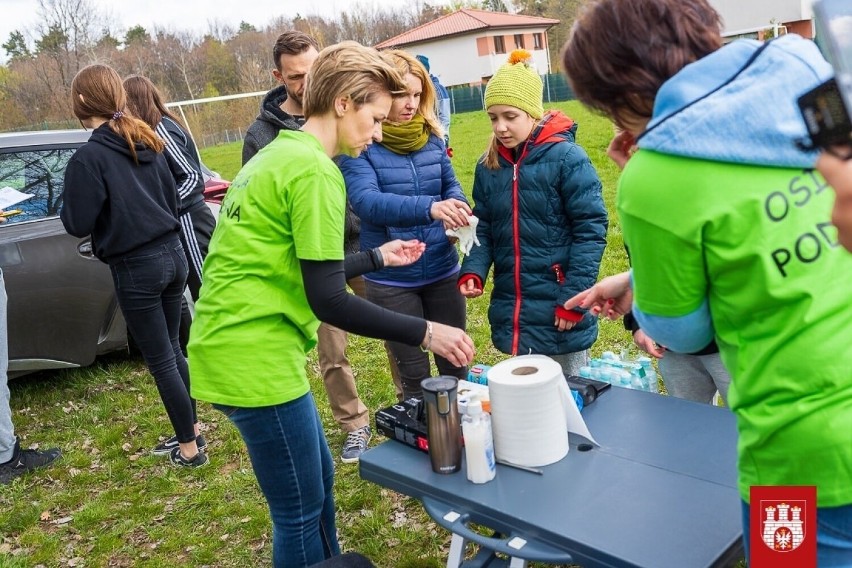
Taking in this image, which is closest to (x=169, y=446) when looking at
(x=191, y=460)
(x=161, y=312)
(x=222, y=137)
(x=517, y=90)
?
(x=191, y=460)

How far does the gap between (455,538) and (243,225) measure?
1.02 meters

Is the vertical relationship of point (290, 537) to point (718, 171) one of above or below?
below

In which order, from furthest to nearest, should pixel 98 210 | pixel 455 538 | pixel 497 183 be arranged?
pixel 98 210 < pixel 497 183 < pixel 455 538

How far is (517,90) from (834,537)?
6.36 ft

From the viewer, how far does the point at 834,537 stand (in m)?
1.16

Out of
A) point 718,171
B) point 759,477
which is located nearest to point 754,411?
point 759,477

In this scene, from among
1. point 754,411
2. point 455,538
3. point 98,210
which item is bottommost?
point 455,538

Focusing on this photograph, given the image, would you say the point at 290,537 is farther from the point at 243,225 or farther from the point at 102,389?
the point at 102,389

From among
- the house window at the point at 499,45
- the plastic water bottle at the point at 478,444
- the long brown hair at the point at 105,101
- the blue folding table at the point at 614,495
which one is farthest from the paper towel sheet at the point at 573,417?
the house window at the point at 499,45

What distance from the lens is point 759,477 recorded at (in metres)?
1.20

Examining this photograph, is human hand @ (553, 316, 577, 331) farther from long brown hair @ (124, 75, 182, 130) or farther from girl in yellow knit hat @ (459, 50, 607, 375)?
long brown hair @ (124, 75, 182, 130)

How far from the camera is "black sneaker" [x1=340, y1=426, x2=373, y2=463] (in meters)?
3.50

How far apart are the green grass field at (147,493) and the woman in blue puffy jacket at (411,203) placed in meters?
0.64

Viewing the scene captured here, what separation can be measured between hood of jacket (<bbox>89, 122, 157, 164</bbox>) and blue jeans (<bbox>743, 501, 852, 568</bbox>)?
2.98m
